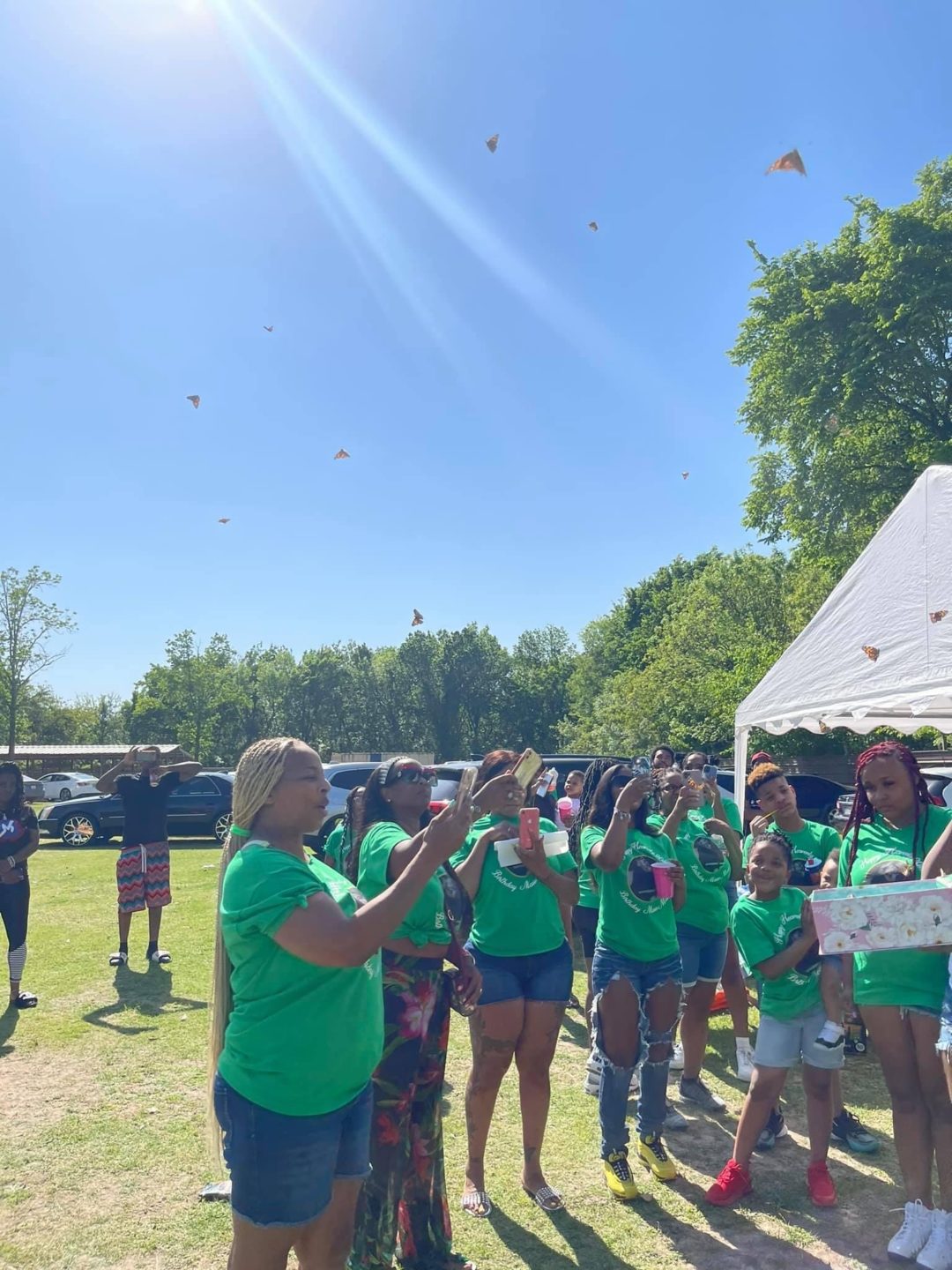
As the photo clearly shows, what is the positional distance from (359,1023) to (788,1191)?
2.63m

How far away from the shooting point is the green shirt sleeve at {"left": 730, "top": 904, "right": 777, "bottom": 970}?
142 inches

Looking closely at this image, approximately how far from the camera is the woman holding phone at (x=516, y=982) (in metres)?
3.44

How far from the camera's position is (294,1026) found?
2.00m

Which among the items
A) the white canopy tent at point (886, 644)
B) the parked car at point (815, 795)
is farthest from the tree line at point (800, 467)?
the white canopy tent at point (886, 644)

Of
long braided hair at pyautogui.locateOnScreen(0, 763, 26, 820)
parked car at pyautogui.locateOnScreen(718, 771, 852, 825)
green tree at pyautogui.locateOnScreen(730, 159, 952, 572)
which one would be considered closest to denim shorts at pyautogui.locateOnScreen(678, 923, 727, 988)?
long braided hair at pyautogui.locateOnScreen(0, 763, 26, 820)

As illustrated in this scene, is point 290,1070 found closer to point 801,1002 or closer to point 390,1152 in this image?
point 390,1152

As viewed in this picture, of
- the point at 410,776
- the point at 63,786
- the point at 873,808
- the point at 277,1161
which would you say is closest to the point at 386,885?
the point at 410,776

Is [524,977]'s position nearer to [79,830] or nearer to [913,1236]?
[913,1236]

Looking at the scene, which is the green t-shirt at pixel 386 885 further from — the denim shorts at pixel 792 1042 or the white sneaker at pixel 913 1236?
the white sneaker at pixel 913 1236

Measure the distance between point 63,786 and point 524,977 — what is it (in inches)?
1346

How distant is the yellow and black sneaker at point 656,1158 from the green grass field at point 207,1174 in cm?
7

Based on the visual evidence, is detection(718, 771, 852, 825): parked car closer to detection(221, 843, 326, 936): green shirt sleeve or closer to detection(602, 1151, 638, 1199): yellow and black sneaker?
detection(602, 1151, 638, 1199): yellow and black sneaker

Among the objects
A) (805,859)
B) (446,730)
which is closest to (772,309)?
(805,859)

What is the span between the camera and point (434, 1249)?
2.91 metres
